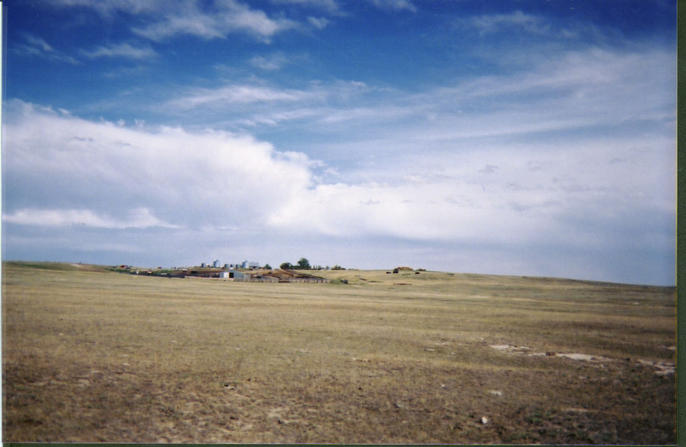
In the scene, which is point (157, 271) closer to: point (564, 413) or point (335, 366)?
point (335, 366)

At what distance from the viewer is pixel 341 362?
14.6 ft

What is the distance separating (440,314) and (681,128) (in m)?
4.02

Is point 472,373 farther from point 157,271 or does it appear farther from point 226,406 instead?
point 157,271

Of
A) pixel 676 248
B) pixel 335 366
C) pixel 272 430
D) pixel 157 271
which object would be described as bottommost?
pixel 272 430

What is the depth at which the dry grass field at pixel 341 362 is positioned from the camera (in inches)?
131

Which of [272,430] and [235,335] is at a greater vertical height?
[235,335]

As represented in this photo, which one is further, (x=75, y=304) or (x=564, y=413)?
(x=75, y=304)

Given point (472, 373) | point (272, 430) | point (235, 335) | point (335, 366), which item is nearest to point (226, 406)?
point (272, 430)

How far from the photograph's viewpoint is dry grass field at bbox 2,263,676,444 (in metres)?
3.34

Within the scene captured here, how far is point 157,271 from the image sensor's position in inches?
248

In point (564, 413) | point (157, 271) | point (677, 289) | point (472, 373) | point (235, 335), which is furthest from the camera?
point (157, 271)

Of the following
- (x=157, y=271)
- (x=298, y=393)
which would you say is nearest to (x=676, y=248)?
(x=298, y=393)

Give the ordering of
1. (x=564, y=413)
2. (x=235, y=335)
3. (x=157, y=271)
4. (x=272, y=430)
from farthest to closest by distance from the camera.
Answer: (x=157, y=271) < (x=235, y=335) < (x=564, y=413) < (x=272, y=430)

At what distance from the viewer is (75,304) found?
6.40 meters
